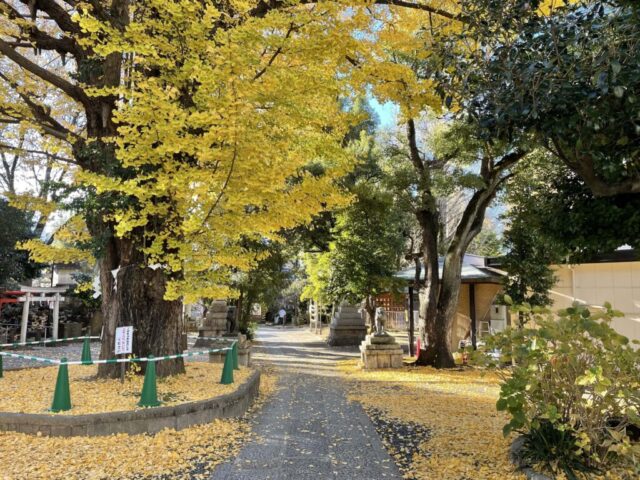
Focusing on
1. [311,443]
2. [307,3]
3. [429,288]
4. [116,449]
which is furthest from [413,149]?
[116,449]

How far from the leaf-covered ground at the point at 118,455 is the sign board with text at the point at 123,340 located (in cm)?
184

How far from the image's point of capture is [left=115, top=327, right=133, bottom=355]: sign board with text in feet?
22.0

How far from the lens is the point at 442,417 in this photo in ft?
21.9

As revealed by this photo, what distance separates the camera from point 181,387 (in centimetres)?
672

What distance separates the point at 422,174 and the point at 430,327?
4273mm

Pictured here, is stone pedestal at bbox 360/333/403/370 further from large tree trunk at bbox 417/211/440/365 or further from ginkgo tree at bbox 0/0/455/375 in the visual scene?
ginkgo tree at bbox 0/0/455/375

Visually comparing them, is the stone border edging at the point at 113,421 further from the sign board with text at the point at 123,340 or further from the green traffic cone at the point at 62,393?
the sign board with text at the point at 123,340

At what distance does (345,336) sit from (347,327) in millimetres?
426

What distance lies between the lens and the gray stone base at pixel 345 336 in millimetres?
20641

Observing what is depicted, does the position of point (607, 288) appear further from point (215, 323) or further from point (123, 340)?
point (215, 323)

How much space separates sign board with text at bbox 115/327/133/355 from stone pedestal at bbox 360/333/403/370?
23.9ft

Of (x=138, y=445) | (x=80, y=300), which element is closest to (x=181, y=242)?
(x=138, y=445)

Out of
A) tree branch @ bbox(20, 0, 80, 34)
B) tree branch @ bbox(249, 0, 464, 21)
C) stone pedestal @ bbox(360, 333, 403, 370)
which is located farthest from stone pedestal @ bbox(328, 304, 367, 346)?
tree branch @ bbox(20, 0, 80, 34)

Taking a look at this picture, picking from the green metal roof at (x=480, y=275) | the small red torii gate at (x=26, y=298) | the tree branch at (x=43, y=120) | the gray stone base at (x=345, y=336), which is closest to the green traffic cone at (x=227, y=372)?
the tree branch at (x=43, y=120)
